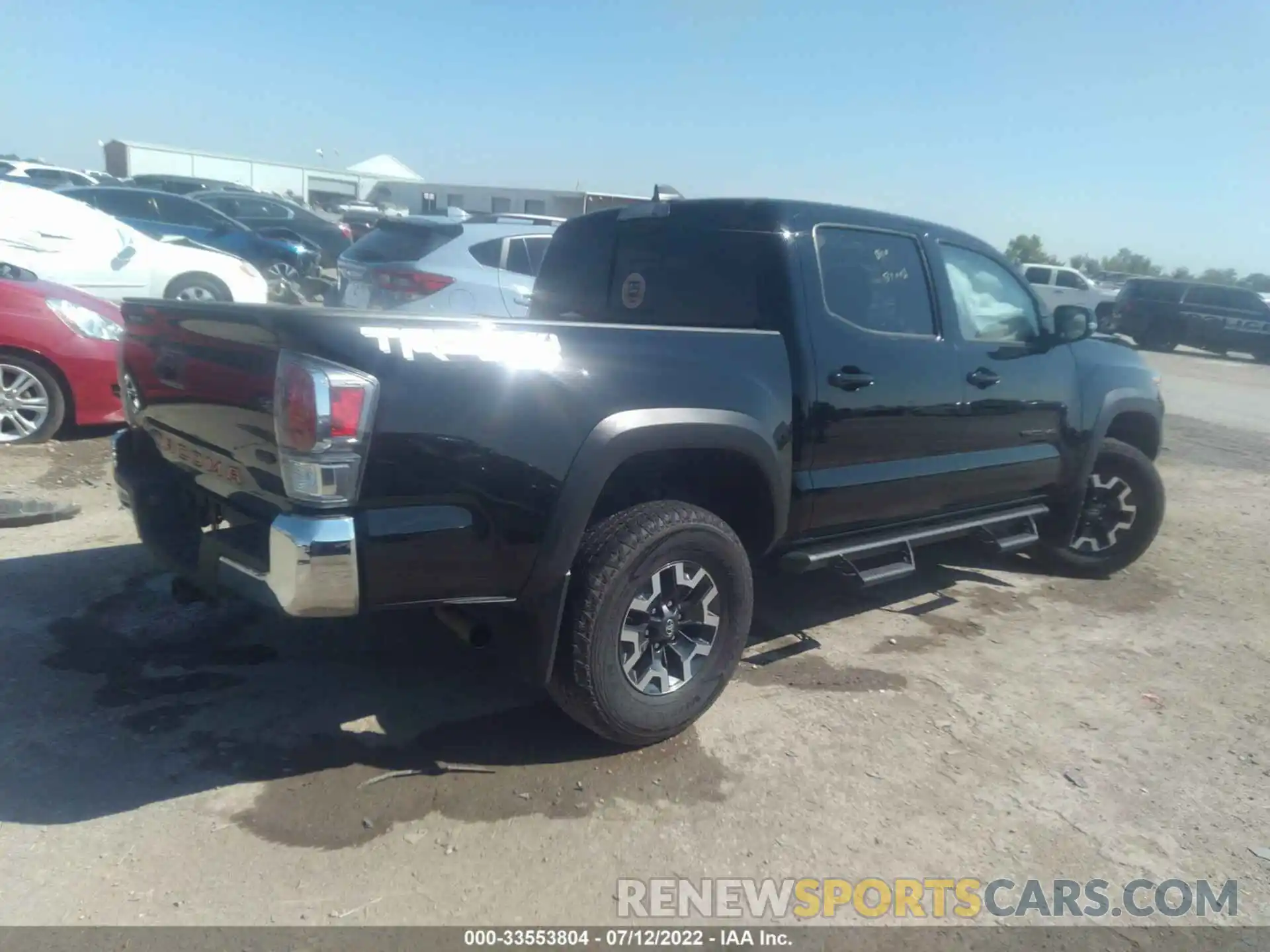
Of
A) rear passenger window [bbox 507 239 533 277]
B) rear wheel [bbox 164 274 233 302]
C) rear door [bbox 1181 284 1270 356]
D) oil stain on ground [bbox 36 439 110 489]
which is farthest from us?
rear door [bbox 1181 284 1270 356]

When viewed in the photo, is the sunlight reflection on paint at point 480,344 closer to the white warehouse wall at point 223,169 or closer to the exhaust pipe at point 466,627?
the exhaust pipe at point 466,627

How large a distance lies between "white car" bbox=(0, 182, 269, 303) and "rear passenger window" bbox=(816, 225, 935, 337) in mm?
5943

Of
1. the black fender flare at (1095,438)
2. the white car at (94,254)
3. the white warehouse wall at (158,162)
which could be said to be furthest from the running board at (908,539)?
the white warehouse wall at (158,162)

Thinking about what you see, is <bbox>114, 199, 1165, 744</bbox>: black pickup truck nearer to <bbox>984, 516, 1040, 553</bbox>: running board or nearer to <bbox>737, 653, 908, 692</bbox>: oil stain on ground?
<bbox>984, 516, 1040, 553</bbox>: running board

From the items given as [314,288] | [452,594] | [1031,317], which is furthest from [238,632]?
[314,288]

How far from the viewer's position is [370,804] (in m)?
3.08

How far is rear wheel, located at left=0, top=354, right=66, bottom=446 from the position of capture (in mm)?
6281

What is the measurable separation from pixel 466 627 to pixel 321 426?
2.87 ft

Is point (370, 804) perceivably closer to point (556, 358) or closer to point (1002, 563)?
point (556, 358)

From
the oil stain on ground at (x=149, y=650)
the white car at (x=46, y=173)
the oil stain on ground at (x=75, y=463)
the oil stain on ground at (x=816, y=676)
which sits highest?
the white car at (x=46, y=173)

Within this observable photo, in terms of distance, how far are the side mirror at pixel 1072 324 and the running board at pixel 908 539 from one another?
3.14 ft

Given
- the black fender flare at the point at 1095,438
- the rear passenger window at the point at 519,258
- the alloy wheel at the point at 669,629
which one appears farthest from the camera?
the rear passenger window at the point at 519,258

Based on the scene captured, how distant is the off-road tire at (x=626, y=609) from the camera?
3.23 metres

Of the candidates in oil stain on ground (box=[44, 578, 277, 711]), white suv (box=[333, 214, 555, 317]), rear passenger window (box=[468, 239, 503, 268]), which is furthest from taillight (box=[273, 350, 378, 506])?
rear passenger window (box=[468, 239, 503, 268])
